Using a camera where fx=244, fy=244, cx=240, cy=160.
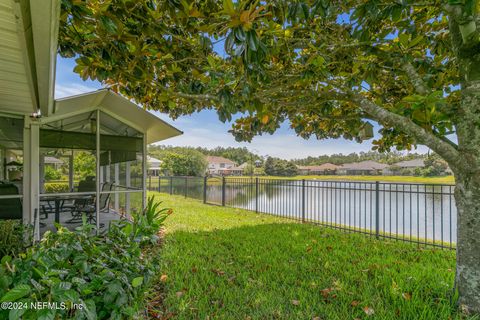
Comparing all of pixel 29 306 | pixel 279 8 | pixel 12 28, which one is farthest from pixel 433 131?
pixel 12 28

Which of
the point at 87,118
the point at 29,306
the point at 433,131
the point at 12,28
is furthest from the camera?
the point at 87,118

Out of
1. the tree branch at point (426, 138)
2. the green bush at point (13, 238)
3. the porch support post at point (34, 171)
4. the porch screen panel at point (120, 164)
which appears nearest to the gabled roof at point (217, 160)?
the porch screen panel at point (120, 164)

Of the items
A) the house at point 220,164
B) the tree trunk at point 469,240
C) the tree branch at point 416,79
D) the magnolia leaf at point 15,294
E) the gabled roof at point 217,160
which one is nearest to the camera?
the magnolia leaf at point 15,294

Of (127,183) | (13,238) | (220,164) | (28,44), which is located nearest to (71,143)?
(127,183)

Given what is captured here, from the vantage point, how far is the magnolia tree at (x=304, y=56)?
2.07m

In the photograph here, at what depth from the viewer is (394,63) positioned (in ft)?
9.93

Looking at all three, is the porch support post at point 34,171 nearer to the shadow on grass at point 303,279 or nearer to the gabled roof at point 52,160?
the gabled roof at point 52,160

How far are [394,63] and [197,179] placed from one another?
990 cm

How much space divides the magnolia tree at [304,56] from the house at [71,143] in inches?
30.5

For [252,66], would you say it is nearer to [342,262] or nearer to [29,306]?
[29,306]

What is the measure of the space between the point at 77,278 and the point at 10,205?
4.25 meters

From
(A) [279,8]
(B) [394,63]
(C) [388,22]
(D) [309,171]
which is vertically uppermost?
(C) [388,22]

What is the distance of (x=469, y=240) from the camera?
7.46ft

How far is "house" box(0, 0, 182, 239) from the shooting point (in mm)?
3531
